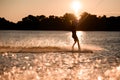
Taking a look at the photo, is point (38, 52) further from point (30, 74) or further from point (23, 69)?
point (30, 74)

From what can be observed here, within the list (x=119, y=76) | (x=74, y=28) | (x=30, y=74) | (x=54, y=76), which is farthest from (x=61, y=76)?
(x=74, y=28)

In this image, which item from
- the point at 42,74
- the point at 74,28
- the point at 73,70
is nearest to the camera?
the point at 42,74

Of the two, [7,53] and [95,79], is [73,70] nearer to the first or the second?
[95,79]

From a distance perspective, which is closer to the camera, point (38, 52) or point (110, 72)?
point (110, 72)

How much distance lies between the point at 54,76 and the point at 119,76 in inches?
120

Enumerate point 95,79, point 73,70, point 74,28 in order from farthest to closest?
point 74,28 → point 73,70 → point 95,79

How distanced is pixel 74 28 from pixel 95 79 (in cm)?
1342

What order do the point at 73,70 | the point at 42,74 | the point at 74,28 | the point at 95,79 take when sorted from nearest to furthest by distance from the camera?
the point at 95,79 → the point at 42,74 → the point at 73,70 → the point at 74,28

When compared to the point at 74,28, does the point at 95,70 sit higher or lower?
lower

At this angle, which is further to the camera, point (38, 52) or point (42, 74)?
point (38, 52)

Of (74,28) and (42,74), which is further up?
(74,28)

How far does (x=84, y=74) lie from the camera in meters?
17.6

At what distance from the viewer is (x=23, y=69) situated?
1961cm

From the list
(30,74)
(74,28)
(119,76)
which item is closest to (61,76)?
(30,74)
